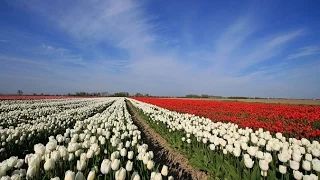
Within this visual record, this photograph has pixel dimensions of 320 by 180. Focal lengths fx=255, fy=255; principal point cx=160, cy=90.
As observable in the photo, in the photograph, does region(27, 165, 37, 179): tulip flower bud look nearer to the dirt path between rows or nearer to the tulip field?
the tulip field

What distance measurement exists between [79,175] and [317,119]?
444 inches

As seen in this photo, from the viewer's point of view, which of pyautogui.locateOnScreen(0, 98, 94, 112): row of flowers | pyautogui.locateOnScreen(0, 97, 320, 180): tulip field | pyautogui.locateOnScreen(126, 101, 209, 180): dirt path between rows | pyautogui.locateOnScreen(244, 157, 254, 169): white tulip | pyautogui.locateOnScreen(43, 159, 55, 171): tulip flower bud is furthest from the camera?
pyautogui.locateOnScreen(0, 98, 94, 112): row of flowers

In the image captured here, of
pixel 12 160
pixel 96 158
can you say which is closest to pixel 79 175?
pixel 12 160

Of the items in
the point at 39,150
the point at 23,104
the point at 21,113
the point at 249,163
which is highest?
the point at 23,104

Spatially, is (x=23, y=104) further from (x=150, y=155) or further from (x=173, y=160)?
(x=150, y=155)

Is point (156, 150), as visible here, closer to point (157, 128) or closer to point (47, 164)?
point (157, 128)

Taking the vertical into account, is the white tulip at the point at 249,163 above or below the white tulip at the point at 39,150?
below

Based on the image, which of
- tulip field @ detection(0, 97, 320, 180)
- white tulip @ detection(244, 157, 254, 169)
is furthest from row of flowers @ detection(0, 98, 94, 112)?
white tulip @ detection(244, 157, 254, 169)

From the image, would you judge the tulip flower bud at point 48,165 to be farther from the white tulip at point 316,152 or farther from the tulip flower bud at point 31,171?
the white tulip at point 316,152

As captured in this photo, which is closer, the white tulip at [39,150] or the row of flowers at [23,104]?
the white tulip at [39,150]

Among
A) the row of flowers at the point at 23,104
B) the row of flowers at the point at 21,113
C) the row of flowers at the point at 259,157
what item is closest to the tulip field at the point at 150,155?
the row of flowers at the point at 259,157

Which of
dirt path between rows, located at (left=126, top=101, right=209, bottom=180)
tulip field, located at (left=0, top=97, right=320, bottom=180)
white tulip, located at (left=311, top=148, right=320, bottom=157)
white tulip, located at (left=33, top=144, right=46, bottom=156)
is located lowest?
dirt path between rows, located at (left=126, top=101, right=209, bottom=180)

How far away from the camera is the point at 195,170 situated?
6.45m

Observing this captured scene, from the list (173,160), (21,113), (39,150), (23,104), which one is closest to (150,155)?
(39,150)
